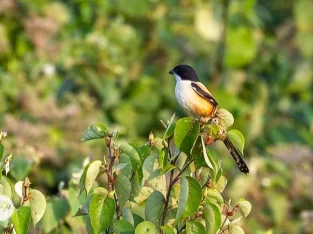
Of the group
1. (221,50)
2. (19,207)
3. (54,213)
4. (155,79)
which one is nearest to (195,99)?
(54,213)

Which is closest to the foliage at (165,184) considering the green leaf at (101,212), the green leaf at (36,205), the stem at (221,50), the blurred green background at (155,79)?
the green leaf at (101,212)

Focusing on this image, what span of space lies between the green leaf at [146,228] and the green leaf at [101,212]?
96 mm

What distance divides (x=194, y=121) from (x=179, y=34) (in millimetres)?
8082

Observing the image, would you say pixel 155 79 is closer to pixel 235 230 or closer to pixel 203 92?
pixel 203 92

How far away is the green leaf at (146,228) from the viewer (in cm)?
313

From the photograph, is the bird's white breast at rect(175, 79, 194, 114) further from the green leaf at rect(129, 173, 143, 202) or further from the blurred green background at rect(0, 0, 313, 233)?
the blurred green background at rect(0, 0, 313, 233)

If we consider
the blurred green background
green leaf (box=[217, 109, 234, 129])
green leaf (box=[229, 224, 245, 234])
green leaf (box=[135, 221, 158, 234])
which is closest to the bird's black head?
green leaf (box=[217, 109, 234, 129])

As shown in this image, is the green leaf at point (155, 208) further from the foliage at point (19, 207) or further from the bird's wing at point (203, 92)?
the bird's wing at point (203, 92)

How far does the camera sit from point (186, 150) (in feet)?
10.4

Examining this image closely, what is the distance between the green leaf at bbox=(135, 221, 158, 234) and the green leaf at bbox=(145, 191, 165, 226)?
8cm

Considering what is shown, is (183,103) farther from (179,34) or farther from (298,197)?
(179,34)

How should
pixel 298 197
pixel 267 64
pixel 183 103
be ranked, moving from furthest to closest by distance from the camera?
pixel 267 64, pixel 298 197, pixel 183 103

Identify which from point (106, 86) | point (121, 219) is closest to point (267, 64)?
point (106, 86)

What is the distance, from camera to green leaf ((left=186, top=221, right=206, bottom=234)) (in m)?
3.17
